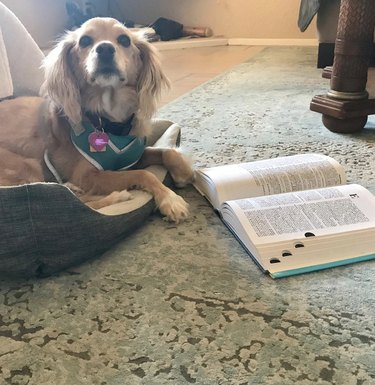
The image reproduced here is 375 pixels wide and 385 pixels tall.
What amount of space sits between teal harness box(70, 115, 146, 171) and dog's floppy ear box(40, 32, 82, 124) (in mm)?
34

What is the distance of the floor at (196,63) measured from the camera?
9.12ft

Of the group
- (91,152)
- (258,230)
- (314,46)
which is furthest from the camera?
(314,46)

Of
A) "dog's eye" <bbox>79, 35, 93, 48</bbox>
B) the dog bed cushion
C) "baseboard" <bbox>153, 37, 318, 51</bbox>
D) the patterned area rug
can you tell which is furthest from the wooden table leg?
"baseboard" <bbox>153, 37, 318, 51</bbox>

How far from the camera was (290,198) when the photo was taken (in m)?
1.14

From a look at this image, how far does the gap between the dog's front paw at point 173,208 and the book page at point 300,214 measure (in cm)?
10

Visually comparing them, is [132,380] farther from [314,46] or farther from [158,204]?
[314,46]

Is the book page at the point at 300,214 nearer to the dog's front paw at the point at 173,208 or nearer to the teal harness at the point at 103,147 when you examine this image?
the dog's front paw at the point at 173,208

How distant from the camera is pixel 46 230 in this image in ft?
3.05

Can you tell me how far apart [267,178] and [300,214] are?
182 mm

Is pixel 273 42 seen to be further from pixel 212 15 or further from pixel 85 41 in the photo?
pixel 85 41

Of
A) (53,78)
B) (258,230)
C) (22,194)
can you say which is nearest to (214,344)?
(258,230)

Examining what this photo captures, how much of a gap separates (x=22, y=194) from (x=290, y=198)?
0.57 meters

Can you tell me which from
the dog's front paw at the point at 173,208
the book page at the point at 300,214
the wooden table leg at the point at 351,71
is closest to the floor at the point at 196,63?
the wooden table leg at the point at 351,71

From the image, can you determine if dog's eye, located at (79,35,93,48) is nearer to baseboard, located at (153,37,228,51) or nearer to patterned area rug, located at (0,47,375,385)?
patterned area rug, located at (0,47,375,385)
